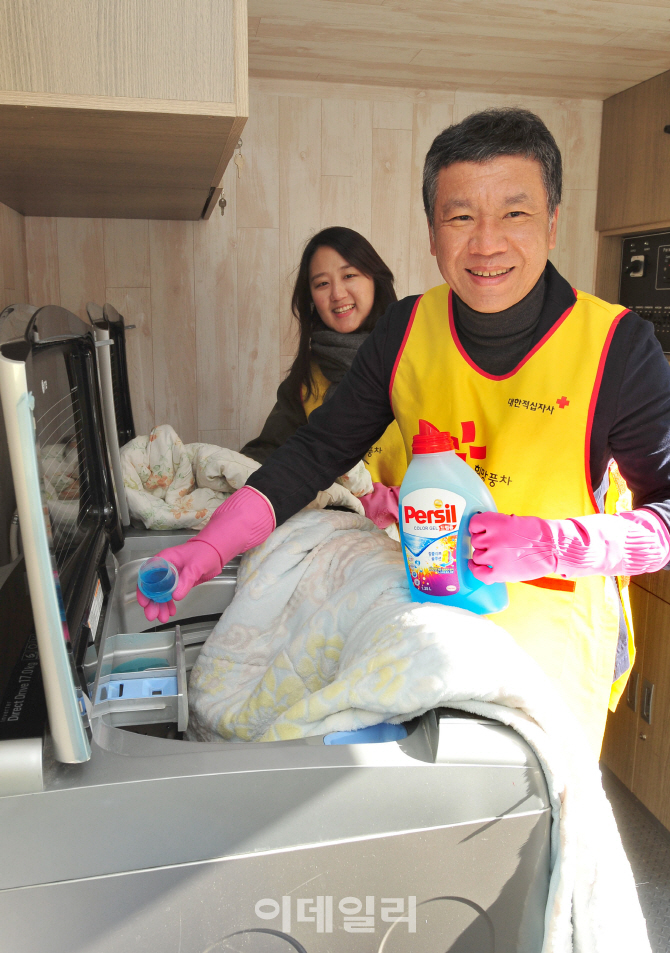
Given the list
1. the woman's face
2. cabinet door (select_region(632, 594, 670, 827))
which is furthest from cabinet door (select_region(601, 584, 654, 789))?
the woman's face

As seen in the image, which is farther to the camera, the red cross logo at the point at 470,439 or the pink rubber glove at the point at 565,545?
the red cross logo at the point at 470,439

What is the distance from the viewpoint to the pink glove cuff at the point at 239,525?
3.32 ft

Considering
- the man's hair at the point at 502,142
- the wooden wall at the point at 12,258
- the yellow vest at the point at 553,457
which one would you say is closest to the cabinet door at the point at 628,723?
the yellow vest at the point at 553,457

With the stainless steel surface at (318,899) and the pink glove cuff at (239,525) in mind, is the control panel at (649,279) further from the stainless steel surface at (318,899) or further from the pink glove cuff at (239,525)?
the stainless steel surface at (318,899)

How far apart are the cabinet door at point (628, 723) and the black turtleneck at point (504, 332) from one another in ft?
3.51

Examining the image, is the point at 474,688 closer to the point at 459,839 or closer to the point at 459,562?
the point at 459,839

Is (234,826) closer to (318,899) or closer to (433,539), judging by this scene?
(318,899)

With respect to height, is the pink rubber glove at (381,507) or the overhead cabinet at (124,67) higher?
the overhead cabinet at (124,67)

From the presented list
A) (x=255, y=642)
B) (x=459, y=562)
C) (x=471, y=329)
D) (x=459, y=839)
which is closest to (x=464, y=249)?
(x=471, y=329)

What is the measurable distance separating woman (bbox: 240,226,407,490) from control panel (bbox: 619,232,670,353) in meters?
1.01

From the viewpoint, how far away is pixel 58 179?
61.6 inches

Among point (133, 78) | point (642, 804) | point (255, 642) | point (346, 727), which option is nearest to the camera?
point (346, 727)

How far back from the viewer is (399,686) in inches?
26.4

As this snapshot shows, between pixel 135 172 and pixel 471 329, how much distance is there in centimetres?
82
